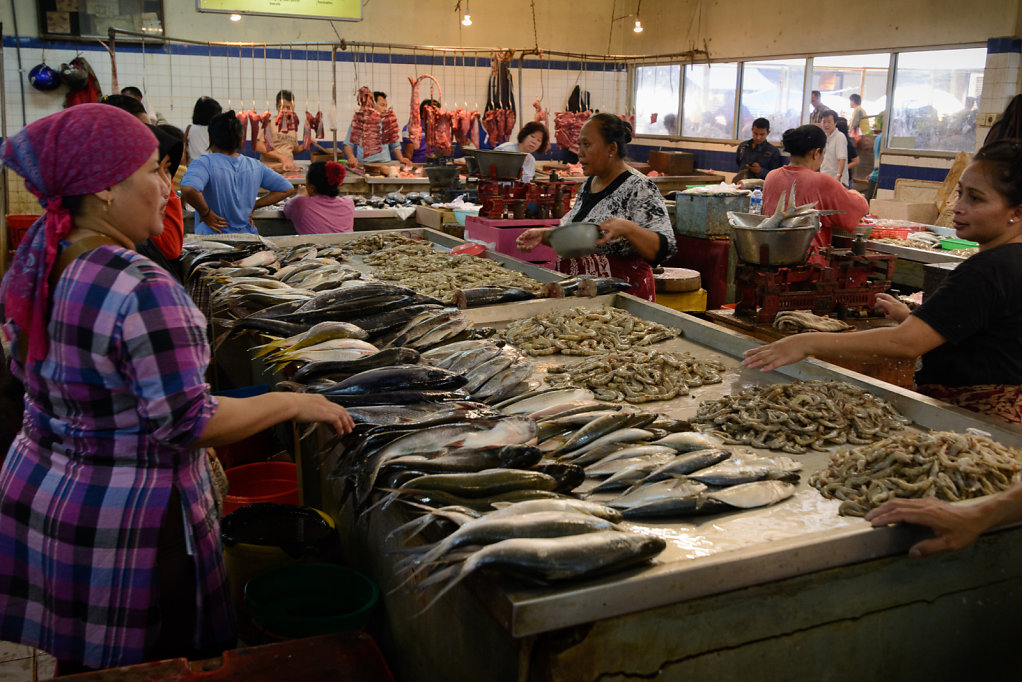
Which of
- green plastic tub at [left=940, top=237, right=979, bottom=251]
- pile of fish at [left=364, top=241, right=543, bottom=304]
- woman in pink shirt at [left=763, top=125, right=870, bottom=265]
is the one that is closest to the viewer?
pile of fish at [left=364, top=241, right=543, bottom=304]

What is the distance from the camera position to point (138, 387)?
76.2 inches

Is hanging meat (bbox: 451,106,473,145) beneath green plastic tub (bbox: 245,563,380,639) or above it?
above

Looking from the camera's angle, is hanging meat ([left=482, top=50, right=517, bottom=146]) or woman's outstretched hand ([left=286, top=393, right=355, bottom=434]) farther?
hanging meat ([left=482, top=50, right=517, bottom=146])

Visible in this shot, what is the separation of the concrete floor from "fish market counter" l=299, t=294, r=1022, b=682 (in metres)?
1.95

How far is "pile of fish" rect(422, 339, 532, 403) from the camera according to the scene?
3.05 m

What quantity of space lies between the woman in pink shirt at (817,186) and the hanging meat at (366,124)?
732 centimetres

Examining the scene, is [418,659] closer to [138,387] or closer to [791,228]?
[138,387]

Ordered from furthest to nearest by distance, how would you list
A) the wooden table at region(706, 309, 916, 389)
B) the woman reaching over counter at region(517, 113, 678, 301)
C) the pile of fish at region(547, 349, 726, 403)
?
the woman reaching over counter at region(517, 113, 678, 301), the wooden table at region(706, 309, 916, 389), the pile of fish at region(547, 349, 726, 403)

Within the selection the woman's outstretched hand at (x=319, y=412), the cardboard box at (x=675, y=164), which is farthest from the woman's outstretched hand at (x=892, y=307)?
the cardboard box at (x=675, y=164)

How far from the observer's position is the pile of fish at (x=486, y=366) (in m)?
3.05

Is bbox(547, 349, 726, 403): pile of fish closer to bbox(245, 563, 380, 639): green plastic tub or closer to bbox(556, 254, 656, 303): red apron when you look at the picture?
bbox(245, 563, 380, 639): green plastic tub

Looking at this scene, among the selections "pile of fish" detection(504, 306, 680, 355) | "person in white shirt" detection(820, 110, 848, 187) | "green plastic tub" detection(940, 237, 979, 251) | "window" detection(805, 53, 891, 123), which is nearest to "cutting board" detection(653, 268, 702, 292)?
"green plastic tub" detection(940, 237, 979, 251)

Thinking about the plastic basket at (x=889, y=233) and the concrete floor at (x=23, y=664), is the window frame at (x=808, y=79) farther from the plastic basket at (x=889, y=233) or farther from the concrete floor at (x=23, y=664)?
the concrete floor at (x=23, y=664)

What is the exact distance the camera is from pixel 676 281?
6672 mm
